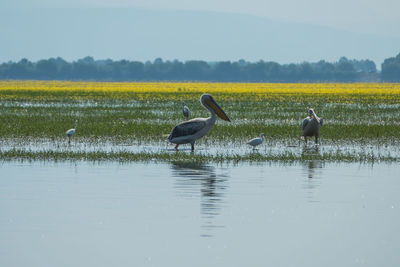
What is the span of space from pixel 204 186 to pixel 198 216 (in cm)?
284

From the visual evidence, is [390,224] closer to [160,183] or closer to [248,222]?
[248,222]

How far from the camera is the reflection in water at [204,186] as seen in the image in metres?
12.2

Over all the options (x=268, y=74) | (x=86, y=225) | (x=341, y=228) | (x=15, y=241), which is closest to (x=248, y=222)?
(x=341, y=228)

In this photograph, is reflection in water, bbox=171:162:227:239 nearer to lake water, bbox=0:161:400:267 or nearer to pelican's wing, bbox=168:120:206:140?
lake water, bbox=0:161:400:267

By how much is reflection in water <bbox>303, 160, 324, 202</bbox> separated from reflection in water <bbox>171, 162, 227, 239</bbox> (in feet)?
4.52

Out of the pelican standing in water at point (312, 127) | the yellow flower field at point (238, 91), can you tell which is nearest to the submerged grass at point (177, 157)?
the pelican standing in water at point (312, 127)

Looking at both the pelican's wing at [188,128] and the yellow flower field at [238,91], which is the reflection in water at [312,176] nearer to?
the pelican's wing at [188,128]

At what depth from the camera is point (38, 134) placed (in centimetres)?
2491

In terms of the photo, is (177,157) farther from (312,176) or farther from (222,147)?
(312,176)

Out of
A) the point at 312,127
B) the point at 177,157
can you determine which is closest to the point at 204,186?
the point at 177,157

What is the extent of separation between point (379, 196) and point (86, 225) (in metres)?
5.00

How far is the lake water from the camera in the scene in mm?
9828

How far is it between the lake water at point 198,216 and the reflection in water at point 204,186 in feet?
0.06

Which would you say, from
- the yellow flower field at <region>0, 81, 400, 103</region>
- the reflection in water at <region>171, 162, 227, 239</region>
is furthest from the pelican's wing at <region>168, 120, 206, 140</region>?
the yellow flower field at <region>0, 81, 400, 103</region>
